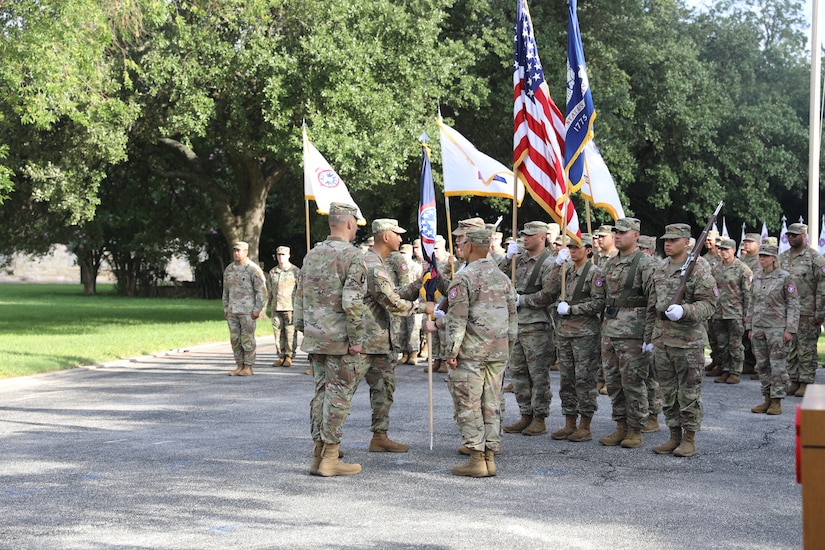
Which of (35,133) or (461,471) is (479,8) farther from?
(461,471)

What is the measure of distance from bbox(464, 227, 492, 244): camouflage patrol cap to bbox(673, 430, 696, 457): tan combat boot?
8.62 ft

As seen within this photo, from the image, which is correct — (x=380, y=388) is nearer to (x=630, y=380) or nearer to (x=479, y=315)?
(x=479, y=315)

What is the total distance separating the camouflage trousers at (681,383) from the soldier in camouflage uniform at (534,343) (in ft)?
4.17

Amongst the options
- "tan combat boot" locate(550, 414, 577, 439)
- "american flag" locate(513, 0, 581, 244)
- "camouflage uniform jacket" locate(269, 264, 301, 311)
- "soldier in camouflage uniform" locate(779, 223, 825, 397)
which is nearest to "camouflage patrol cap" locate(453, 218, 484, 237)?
"american flag" locate(513, 0, 581, 244)

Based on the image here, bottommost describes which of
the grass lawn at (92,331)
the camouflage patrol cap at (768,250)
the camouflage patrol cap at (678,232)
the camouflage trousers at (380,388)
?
the grass lawn at (92,331)

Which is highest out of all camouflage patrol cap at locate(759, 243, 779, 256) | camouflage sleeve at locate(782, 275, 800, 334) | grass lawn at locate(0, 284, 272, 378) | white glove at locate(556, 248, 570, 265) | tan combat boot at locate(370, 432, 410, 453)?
camouflage patrol cap at locate(759, 243, 779, 256)

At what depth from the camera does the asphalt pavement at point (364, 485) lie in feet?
21.4

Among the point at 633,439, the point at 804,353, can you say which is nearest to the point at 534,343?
the point at 633,439

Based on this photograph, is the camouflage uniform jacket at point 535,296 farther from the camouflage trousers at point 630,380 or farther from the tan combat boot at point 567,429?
the tan combat boot at point 567,429

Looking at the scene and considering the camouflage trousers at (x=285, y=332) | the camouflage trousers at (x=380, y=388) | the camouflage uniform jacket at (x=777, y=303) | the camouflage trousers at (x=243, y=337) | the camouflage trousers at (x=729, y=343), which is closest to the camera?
the camouflage trousers at (x=380, y=388)

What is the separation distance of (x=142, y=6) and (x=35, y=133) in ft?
19.0

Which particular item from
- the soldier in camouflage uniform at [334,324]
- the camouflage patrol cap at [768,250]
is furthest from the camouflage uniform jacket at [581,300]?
the camouflage patrol cap at [768,250]

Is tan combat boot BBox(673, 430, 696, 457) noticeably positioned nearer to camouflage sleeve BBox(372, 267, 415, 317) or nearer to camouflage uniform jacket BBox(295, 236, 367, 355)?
camouflage sleeve BBox(372, 267, 415, 317)

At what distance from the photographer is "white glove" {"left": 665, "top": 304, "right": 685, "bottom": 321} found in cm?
906
